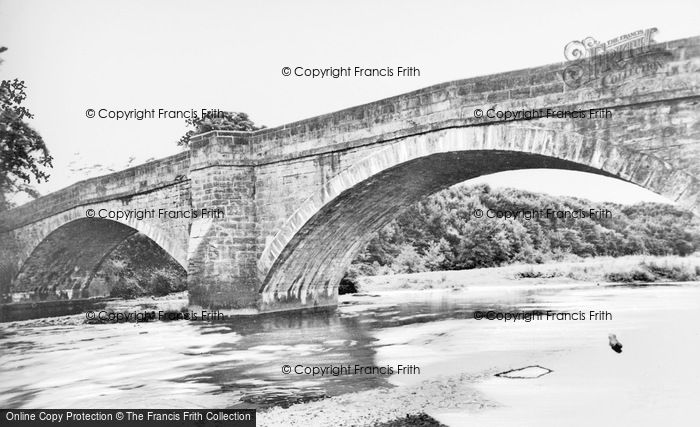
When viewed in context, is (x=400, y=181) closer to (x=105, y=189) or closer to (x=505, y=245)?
(x=505, y=245)

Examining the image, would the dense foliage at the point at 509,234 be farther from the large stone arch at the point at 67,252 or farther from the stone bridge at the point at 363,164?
the large stone arch at the point at 67,252

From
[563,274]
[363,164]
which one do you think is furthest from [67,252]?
[563,274]

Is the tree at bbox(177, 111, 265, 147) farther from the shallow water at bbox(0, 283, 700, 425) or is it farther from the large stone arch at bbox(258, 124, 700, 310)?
the shallow water at bbox(0, 283, 700, 425)

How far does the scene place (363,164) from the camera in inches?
483

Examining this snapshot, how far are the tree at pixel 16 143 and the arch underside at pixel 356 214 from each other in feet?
16.1

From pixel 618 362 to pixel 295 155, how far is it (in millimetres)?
7886

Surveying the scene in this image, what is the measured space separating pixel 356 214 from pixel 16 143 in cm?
661

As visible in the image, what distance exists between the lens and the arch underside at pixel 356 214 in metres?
11.5

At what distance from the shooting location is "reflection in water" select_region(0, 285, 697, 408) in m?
6.92

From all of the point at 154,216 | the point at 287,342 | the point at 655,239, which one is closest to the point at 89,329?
the point at 154,216

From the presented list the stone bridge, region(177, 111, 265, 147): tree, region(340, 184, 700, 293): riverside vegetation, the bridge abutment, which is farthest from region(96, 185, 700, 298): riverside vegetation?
the bridge abutment

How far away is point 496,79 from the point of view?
10.1m

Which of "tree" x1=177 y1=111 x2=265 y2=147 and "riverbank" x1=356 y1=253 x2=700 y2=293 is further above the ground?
"tree" x1=177 y1=111 x2=265 y2=147

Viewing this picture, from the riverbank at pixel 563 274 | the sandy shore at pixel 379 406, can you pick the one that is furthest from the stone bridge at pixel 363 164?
the riverbank at pixel 563 274
